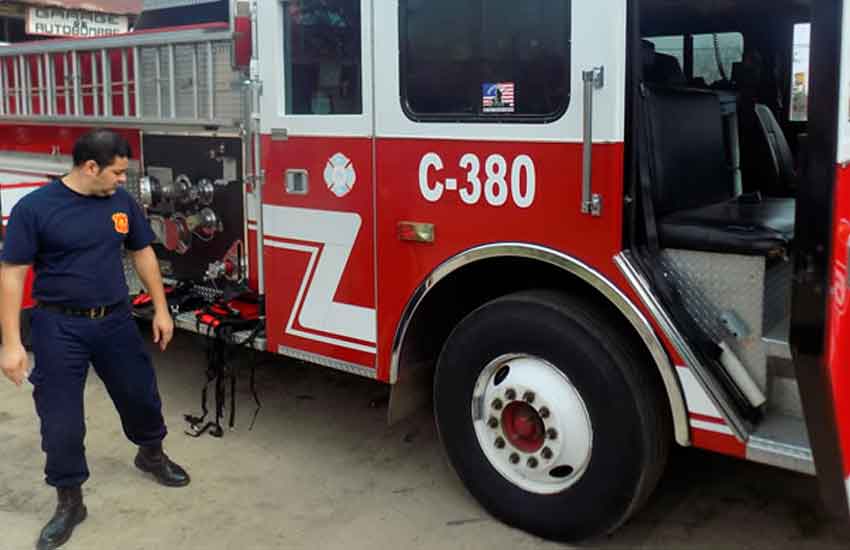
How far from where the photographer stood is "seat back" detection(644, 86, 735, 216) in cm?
353

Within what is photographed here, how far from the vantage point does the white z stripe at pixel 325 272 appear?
12.7ft

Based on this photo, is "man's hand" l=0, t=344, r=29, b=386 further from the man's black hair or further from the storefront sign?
the storefront sign

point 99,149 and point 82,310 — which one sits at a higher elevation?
point 99,149

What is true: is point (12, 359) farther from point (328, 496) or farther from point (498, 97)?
point (498, 97)

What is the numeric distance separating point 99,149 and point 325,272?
1.03m

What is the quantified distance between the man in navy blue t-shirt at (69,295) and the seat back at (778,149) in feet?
9.44

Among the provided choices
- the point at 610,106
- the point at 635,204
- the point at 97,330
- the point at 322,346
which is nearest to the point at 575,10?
the point at 610,106

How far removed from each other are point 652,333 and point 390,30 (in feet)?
5.07

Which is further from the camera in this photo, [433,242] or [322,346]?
[322,346]

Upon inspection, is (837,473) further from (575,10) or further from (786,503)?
(575,10)

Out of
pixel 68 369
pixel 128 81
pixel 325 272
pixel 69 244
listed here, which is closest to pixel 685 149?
pixel 325 272

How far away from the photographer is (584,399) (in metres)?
3.24

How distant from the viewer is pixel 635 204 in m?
3.15

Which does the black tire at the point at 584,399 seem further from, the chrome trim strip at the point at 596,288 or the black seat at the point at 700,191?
the black seat at the point at 700,191
